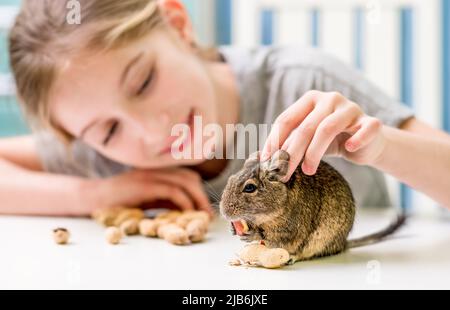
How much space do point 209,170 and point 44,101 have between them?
0.83 ft

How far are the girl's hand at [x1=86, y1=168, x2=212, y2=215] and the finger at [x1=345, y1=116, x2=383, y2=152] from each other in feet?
0.91

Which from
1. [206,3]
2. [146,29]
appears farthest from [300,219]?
[206,3]

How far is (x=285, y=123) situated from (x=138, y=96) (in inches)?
8.9

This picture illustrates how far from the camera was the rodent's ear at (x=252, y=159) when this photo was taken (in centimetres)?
44

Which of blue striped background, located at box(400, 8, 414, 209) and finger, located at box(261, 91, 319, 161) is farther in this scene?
blue striped background, located at box(400, 8, 414, 209)

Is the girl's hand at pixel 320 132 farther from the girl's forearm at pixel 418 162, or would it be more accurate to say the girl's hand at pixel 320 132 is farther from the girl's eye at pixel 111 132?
the girl's eye at pixel 111 132

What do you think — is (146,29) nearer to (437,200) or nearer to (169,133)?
(169,133)

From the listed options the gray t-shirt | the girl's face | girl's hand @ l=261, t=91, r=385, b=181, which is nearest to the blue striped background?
the gray t-shirt

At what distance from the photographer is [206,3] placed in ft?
3.76

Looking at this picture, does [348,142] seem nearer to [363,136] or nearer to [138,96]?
[363,136]

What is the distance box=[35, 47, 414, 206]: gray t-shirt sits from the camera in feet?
1.67

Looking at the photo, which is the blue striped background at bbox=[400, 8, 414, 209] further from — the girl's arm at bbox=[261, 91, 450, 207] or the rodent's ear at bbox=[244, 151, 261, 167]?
the rodent's ear at bbox=[244, 151, 261, 167]

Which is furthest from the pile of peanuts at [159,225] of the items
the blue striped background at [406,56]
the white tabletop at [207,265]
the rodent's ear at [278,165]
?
the blue striped background at [406,56]

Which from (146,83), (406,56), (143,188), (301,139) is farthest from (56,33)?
(406,56)
